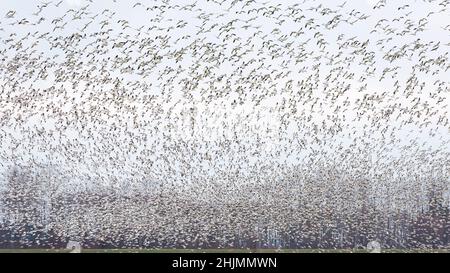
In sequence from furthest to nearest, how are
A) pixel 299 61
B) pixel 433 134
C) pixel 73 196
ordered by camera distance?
pixel 73 196 → pixel 433 134 → pixel 299 61

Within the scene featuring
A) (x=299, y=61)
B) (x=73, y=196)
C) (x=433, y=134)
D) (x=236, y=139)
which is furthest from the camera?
(x=73, y=196)

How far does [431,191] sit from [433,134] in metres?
17.1

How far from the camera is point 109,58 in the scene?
27141 mm
